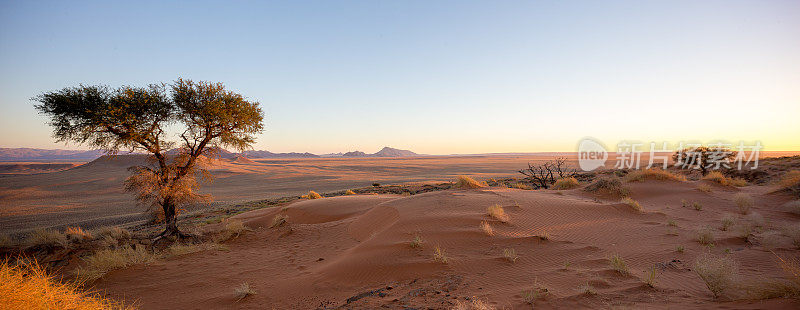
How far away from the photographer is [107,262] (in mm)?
6910

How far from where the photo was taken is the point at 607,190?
14602 mm

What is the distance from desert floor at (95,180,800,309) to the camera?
15.5ft

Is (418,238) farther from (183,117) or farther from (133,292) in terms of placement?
(183,117)

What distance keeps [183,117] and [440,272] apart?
12764 millimetres

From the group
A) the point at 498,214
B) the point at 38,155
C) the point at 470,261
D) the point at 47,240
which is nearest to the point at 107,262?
the point at 47,240

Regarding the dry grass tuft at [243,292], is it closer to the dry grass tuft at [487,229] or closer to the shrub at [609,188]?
the dry grass tuft at [487,229]

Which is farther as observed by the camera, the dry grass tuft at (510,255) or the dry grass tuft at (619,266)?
the dry grass tuft at (510,255)

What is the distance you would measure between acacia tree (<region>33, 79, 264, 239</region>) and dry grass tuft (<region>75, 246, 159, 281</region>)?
12.4 ft

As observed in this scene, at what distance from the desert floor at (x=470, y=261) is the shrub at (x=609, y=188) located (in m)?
2.83

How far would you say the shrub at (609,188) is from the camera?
14.3 metres

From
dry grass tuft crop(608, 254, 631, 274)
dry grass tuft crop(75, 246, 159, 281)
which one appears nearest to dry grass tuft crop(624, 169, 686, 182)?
dry grass tuft crop(608, 254, 631, 274)

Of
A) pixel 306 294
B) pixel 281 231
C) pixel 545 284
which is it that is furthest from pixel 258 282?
pixel 545 284

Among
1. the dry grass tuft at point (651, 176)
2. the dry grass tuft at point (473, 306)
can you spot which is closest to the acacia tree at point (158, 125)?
the dry grass tuft at point (473, 306)

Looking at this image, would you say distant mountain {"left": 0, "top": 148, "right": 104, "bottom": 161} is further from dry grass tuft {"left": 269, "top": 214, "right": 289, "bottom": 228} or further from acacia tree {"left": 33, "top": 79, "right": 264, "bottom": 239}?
dry grass tuft {"left": 269, "top": 214, "right": 289, "bottom": 228}
